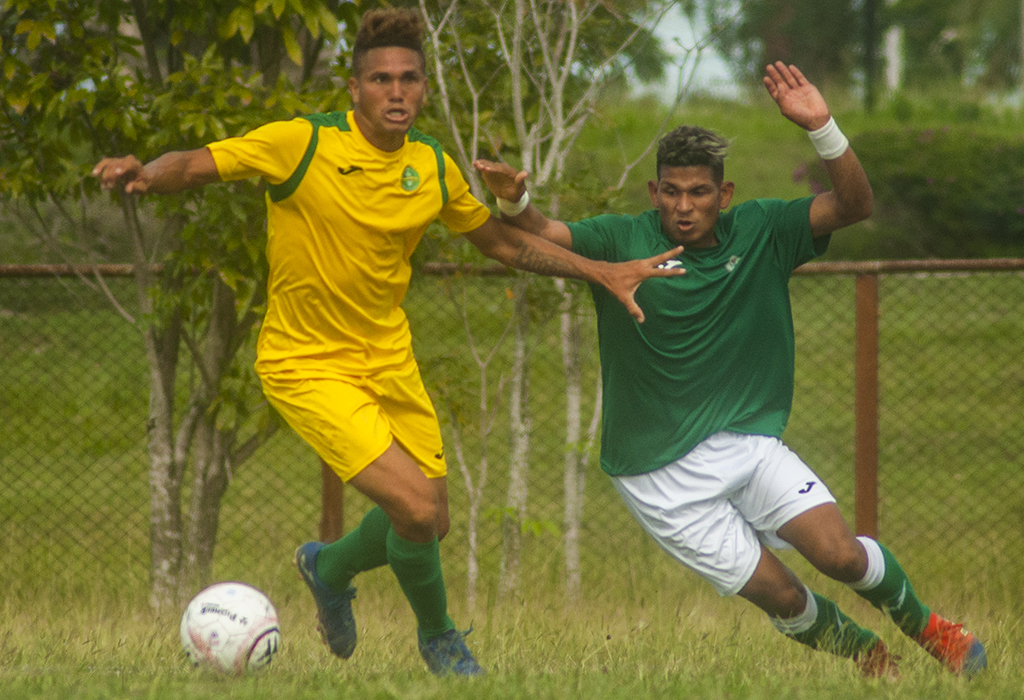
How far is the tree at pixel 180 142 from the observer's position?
15.1ft

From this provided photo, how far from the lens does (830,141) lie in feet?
11.3

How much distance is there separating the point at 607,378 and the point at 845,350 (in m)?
8.37

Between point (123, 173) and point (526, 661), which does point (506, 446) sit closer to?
point (526, 661)

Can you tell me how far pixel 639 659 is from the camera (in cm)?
366

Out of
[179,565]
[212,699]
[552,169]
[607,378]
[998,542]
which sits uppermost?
[552,169]

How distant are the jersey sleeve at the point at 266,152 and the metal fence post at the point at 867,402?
313 centimetres

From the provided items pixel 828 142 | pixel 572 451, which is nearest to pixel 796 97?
pixel 828 142

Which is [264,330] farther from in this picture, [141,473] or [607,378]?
[141,473]

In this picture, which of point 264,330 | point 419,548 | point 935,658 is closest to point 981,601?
point 935,658

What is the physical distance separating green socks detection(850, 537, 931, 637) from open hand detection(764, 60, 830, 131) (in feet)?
4.61

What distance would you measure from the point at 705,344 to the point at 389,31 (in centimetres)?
148

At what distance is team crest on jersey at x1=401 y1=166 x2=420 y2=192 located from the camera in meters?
3.60

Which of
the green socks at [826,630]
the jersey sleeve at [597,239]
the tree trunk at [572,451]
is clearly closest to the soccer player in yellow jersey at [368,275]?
the jersey sleeve at [597,239]

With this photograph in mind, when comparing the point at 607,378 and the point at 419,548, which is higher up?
the point at 607,378
